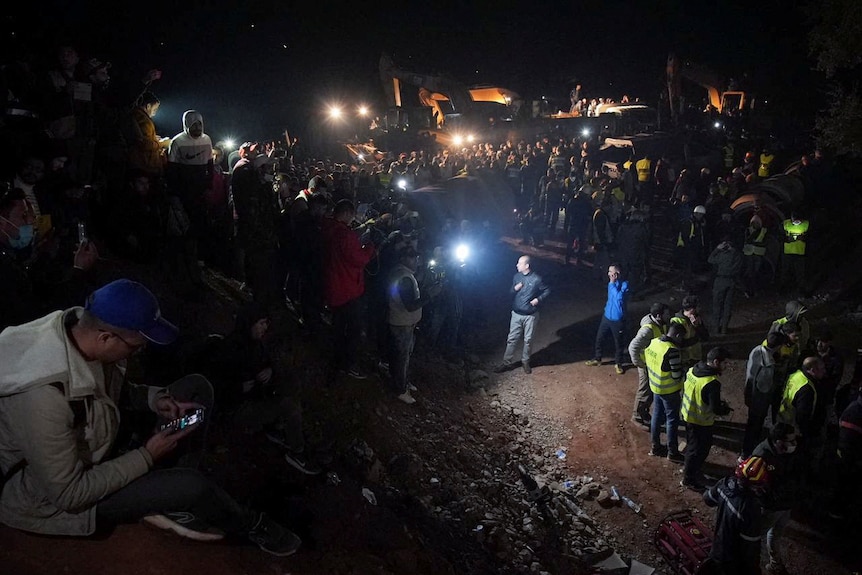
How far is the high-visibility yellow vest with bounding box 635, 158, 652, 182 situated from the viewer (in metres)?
17.5

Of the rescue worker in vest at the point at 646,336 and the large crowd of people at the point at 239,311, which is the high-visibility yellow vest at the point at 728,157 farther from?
the rescue worker in vest at the point at 646,336

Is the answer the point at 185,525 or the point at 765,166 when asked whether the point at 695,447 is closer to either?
the point at 185,525

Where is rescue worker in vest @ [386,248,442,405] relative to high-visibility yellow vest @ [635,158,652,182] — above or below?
below

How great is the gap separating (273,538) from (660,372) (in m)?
5.24

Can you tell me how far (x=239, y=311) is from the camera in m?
4.90

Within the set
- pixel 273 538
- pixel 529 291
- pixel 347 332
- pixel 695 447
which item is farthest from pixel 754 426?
pixel 273 538

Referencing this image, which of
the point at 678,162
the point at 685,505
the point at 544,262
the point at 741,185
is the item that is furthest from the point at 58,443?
the point at 678,162

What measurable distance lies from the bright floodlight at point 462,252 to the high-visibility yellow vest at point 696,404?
424 cm

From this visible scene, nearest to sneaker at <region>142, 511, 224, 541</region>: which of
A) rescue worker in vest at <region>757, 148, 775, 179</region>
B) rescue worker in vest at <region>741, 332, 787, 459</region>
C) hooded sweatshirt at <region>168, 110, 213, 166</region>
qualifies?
hooded sweatshirt at <region>168, 110, 213, 166</region>

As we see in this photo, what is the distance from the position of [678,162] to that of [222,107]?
20.2 meters

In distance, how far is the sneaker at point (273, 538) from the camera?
12.1ft

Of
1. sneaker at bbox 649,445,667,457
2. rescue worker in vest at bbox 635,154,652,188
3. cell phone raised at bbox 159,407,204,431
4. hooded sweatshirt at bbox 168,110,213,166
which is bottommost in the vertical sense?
sneaker at bbox 649,445,667,457

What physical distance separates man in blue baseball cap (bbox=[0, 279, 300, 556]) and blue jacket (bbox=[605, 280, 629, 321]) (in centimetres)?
757

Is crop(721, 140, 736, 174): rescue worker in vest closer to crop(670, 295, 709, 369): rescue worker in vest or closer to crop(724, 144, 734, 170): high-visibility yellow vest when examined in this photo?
crop(724, 144, 734, 170): high-visibility yellow vest
